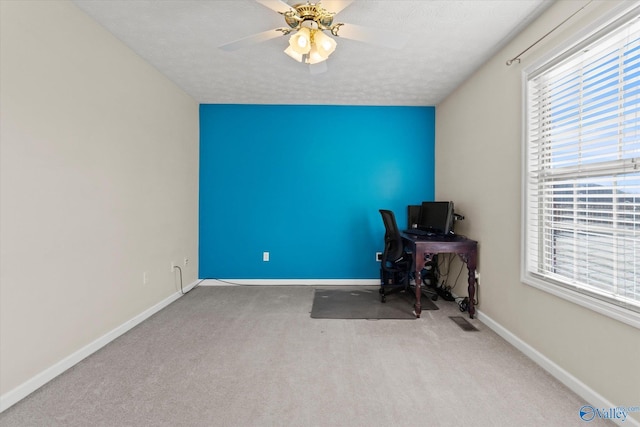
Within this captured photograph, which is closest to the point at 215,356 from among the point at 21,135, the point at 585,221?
the point at 21,135

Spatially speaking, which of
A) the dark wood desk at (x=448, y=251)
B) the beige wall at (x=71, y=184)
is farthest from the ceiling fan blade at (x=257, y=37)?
the dark wood desk at (x=448, y=251)

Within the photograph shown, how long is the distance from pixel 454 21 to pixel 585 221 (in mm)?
1657

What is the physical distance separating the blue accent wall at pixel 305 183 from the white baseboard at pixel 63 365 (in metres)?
1.39

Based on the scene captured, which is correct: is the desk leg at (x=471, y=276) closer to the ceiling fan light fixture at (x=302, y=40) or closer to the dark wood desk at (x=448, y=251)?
the dark wood desk at (x=448, y=251)

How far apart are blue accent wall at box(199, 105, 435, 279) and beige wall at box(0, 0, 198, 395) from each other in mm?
928

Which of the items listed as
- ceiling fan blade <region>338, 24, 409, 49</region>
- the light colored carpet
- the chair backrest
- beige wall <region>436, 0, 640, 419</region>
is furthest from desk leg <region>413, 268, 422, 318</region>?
ceiling fan blade <region>338, 24, 409, 49</region>

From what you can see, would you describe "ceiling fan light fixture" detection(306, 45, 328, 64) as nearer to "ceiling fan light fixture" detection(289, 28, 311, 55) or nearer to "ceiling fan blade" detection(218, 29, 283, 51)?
"ceiling fan light fixture" detection(289, 28, 311, 55)

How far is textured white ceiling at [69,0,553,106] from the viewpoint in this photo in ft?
6.37

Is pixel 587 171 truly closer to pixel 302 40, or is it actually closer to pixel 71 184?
pixel 302 40

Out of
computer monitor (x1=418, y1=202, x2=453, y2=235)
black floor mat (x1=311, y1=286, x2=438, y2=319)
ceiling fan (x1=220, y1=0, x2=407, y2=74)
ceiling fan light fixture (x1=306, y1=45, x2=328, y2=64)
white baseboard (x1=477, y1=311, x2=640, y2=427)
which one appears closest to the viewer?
white baseboard (x1=477, y1=311, x2=640, y2=427)

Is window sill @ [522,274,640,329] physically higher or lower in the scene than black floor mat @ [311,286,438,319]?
higher

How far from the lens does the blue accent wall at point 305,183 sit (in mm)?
3879

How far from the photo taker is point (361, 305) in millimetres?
3105

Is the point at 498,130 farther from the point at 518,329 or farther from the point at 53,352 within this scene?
the point at 53,352
